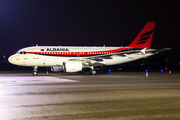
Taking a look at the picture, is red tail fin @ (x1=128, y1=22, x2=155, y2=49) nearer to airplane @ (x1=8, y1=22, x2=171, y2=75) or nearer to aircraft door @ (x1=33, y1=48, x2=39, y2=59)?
airplane @ (x1=8, y1=22, x2=171, y2=75)

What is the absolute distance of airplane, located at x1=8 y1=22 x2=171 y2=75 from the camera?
27.7m

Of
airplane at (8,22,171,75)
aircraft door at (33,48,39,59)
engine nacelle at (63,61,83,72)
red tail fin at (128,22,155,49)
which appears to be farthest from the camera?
red tail fin at (128,22,155,49)

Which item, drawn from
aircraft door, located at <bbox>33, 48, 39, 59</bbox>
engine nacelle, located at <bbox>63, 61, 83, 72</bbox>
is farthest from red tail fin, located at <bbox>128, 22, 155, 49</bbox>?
aircraft door, located at <bbox>33, 48, 39, 59</bbox>

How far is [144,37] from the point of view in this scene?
3262cm

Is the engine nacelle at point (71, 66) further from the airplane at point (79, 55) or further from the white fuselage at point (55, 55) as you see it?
the white fuselage at point (55, 55)

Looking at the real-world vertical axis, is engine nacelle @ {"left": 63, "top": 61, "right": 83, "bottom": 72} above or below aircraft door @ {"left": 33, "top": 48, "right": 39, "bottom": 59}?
below

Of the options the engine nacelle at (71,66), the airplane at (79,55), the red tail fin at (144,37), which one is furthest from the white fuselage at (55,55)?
the red tail fin at (144,37)

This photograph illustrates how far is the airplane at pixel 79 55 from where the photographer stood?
2770 cm

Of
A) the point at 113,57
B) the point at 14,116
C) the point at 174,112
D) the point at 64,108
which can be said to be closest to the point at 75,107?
the point at 64,108

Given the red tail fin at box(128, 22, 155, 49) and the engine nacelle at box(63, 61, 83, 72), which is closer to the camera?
the engine nacelle at box(63, 61, 83, 72)

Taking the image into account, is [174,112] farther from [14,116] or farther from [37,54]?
[37,54]

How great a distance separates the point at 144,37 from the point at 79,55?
10586mm

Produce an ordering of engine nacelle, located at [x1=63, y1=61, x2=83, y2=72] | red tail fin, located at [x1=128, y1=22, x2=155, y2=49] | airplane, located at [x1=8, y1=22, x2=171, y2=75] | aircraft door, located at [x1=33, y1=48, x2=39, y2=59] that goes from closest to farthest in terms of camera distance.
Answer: engine nacelle, located at [x1=63, y1=61, x2=83, y2=72]
airplane, located at [x1=8, y1=22, x2=171, y2=75]
aircraft door, located at [x1=33, y1=48, x2=39, y2=59]
red tail fin, located at [x1=128, y1=22, x2=155, y2=49]

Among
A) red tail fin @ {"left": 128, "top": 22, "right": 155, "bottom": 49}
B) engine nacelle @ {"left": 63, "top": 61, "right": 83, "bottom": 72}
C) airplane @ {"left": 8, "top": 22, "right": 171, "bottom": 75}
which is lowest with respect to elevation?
engine nacelle @ {"left": 63, "top": 61, "right": 83, "bottom": 72}
